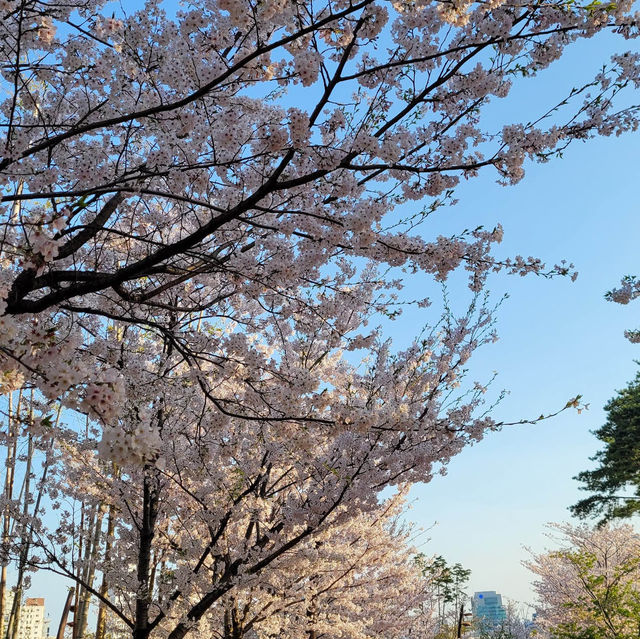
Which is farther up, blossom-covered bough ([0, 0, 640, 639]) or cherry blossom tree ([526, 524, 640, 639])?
blossom-covered bough ([0, 0, 640, 639])

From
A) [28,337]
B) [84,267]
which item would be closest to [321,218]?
[28,337]

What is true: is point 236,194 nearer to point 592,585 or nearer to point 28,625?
point 592,585

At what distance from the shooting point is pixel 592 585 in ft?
39.4

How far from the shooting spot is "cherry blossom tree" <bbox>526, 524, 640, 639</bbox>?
38.9 feet

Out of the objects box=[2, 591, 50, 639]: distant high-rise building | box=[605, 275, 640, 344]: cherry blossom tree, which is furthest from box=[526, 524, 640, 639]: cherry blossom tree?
box=[2, 591, 50, 639]: distant high-rise building

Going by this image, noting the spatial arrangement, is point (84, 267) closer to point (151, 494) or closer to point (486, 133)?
point (151, 494)

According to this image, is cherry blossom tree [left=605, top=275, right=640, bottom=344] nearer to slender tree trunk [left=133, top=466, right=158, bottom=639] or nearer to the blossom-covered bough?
the blossom-covered bough

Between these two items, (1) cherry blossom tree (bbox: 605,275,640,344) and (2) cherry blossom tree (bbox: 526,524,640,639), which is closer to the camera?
(1) cherry blossom tree (bbox: 605,275,640,344)

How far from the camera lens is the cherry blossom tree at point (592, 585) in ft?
38.9

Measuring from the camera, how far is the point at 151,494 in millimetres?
6824

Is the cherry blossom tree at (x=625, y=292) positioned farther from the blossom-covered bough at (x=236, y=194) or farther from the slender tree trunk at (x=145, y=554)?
the slender tree trunk at (x=145, y=554)

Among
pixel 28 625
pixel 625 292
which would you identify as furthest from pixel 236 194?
pixel 28 625

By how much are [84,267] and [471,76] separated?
453cm

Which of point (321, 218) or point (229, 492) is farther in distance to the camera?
point (229, 492)
